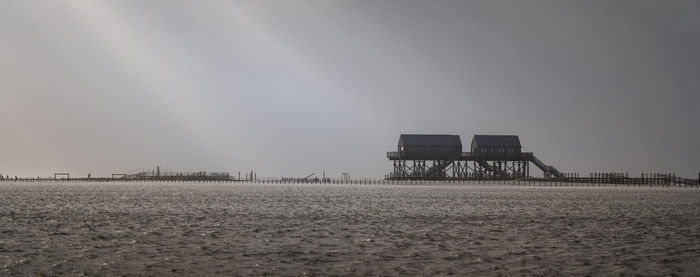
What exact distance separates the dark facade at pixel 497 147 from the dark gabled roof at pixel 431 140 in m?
3.37

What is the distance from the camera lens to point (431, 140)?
124m

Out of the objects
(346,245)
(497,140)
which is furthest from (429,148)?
(346,245)

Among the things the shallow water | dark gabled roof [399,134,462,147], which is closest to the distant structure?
dark gabled roof [399,134,462,147]

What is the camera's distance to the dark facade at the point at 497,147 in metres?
123

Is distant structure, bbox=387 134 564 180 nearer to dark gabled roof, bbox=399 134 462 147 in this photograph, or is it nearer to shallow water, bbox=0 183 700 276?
dark gabled roof, bbox=399 134 462 147

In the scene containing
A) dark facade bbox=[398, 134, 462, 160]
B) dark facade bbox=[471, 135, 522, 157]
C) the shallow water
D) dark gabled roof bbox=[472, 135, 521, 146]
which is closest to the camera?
the shallow water

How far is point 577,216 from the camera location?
42.4 meters

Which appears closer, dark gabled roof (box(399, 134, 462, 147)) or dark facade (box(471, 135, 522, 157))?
dark facade (box(471, 135, 522, 157))

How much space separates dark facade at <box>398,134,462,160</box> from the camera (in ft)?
404

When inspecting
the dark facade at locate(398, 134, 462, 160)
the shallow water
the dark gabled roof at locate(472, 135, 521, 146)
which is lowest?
the shallow water

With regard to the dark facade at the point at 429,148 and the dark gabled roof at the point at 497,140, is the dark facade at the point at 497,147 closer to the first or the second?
the dark gabled roof at the point at 497,140

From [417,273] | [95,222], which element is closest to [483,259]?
[417,273]

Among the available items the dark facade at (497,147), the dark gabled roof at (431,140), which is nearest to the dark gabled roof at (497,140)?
the dark facade at (497,147)

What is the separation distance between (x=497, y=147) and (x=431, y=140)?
11238mm
